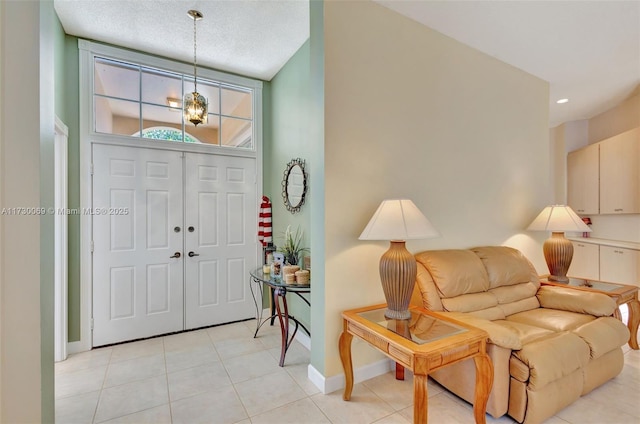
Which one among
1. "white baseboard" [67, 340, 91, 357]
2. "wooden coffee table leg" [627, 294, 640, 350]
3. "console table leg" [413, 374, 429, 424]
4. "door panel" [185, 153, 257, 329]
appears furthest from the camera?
"door panel" [185, 153, 257, 329]

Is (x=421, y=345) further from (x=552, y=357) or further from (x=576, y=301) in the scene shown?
(x=576, y=301)

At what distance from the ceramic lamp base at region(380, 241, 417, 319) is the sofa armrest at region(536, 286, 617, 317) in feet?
5.43

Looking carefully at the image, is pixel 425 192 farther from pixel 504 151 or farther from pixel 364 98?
pixel 504 151

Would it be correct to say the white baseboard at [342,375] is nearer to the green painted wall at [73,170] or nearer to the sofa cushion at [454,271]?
the sofa cushion at [454,271]

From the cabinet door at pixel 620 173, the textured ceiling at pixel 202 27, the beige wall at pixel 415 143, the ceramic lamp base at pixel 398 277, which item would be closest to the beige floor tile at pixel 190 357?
the beige wall at pixel 415 143

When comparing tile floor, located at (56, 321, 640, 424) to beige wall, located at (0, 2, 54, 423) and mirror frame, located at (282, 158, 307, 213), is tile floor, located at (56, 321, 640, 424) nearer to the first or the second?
beige wall, located at (0, 2, 54, 423)

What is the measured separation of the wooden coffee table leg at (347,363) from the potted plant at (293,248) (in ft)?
3.66

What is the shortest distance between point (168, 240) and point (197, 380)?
1596 millimetres

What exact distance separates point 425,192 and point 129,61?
3406mm

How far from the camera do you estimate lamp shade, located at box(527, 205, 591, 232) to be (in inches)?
115

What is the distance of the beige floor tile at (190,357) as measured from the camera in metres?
2.56

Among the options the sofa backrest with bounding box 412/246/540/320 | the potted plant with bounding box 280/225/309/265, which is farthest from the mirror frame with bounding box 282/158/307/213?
the sofa backrest with bounding box 412/246/540/320

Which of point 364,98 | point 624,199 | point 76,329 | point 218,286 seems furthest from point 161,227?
point 624,199

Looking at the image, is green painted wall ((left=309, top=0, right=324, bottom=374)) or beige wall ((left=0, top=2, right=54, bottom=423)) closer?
beige wall ((left=0, top=2, right=54, bottom=423))
